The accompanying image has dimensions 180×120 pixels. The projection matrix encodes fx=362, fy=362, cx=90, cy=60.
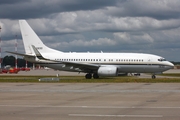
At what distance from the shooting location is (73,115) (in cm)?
Answer: 1248

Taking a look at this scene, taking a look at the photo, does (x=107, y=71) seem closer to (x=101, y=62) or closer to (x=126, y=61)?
(x=101, y=62)

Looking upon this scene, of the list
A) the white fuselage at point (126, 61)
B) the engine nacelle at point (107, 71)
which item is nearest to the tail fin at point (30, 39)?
the white fuselage at point (126, 61)

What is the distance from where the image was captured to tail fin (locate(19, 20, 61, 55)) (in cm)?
5184

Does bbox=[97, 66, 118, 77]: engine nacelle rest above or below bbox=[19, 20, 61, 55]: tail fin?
below

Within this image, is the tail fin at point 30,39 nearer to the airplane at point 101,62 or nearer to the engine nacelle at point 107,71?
the airplane at point 101,62

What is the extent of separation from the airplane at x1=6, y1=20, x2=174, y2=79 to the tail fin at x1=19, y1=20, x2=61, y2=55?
1.26m

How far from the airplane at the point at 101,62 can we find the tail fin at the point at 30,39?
1257 millimetres

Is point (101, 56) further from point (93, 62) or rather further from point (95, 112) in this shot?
point (95, 112)

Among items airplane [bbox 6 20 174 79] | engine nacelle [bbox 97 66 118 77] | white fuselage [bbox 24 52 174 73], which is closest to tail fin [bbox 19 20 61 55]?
airplane [bbox 6 20 174 79]

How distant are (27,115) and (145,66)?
3647cm

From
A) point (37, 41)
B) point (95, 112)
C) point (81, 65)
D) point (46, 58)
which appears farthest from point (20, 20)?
point (95, 112)

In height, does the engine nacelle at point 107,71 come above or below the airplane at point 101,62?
below

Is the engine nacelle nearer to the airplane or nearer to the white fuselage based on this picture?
the airplane

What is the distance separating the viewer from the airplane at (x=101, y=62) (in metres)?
46.9
